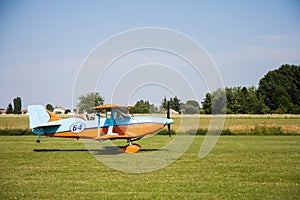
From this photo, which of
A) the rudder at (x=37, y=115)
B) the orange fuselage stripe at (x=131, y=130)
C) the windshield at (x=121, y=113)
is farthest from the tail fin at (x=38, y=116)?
the windshield at (x=121, y=113)

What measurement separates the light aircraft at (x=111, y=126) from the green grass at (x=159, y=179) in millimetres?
Answer: 2644

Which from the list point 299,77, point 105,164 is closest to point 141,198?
point 105,164

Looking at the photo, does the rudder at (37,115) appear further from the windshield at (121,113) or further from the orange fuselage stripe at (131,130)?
the windshield at (121,113)

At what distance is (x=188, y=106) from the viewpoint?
1746 inches

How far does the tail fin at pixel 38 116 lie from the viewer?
20.3 metres

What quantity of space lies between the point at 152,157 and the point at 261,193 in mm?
7608

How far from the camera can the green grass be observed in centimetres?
938

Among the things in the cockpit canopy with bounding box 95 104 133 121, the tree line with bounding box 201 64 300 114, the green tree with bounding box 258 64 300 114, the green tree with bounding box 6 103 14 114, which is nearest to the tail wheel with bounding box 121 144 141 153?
the cockpit canopy with bounding box 95 104 133 121

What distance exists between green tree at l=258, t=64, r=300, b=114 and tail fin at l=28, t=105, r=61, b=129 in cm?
7339

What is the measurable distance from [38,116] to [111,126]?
4.18 m

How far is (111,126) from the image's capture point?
18859mm

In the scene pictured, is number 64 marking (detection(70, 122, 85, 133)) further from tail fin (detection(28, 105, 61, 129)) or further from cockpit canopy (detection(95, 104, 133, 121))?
tail fin (detection(28, 105, 61, 129))

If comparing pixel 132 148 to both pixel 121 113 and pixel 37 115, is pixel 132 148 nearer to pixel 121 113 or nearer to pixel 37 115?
pixel 121 113

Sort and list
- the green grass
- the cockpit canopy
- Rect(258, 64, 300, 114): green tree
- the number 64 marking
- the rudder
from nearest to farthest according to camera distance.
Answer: the green grass → the cockpit canopy → the number 64 marking → the rudder → Rect(258, 64, 300, 114): green tree
